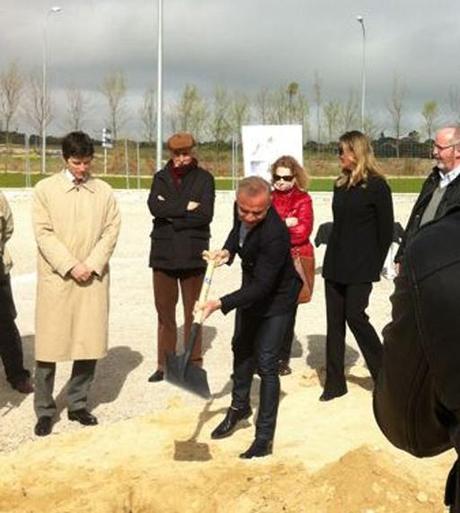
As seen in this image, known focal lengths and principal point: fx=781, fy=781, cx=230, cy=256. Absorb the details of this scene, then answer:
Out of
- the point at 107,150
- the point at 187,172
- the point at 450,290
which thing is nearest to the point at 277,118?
the point at 107,150

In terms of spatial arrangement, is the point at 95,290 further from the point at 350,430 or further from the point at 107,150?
the point at 107,150

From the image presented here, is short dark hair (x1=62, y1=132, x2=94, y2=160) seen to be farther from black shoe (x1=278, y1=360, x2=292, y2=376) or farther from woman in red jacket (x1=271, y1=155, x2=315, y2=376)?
black shoe (x1=278, y1=360, x2=292, y2=376)

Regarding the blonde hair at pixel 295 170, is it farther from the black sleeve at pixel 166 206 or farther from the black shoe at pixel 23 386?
the black shoe at pixel 23 386

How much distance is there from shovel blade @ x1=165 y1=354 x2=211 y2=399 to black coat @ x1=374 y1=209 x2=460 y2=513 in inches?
125

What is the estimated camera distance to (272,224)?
4773 mm

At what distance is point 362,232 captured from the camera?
19.4ft

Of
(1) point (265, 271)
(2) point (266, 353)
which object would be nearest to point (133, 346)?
(2) point (266, 353)

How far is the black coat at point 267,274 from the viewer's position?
469cm

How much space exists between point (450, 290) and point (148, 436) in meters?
Result: 4.29

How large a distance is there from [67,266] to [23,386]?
1.52 m

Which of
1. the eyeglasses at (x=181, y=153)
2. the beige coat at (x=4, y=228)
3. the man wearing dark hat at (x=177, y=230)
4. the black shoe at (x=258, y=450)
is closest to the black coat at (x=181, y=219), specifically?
the man wearing dark hat at (x=177, y=230)

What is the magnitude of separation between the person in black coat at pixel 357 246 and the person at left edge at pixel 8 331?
245cm

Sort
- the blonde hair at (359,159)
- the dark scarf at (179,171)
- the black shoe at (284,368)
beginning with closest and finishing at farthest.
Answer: the blonde hair at (359,159)
the dark scarf at (179,171)
the black shoe at (284,368)

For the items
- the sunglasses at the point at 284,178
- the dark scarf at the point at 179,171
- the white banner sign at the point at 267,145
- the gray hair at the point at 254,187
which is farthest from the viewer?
the white banner sign at the point at 267,145
